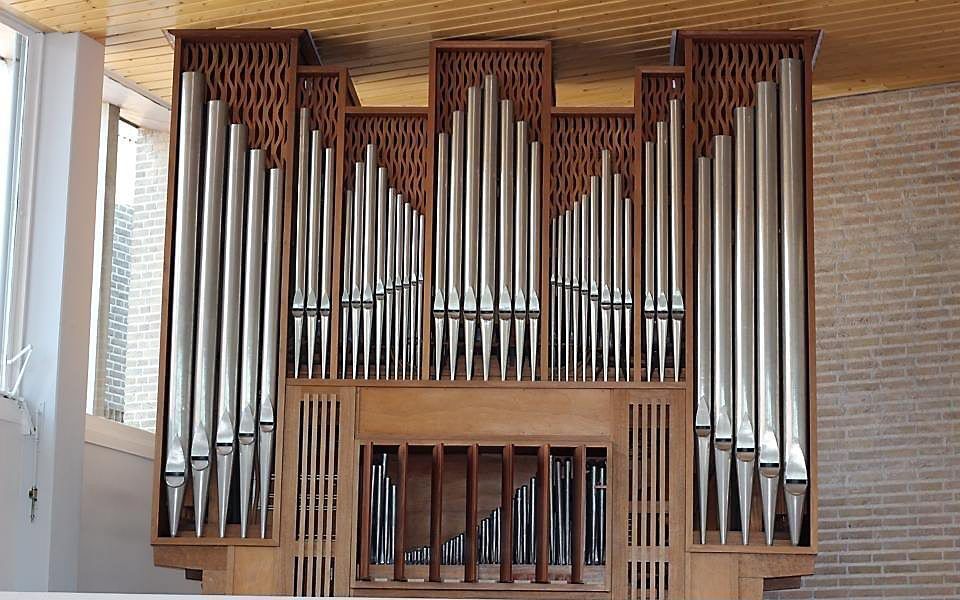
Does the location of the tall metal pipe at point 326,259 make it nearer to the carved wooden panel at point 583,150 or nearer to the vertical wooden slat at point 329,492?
the vertical wooden slat at point 329,492

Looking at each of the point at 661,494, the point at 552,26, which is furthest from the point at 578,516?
the point at 552,26

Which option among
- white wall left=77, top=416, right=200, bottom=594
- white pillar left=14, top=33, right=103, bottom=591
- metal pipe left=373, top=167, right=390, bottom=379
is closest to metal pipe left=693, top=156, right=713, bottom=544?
metal pipe left=373, top=167, right=390, bottom=379

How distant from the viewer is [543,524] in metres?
8.13

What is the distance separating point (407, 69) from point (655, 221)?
197cm

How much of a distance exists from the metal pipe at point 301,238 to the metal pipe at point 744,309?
2.18 meters

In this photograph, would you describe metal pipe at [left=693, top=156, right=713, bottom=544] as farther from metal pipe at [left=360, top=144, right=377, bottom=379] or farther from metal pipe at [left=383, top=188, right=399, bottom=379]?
metal pipe at [left=360, top=144, right=377, bottom=379]

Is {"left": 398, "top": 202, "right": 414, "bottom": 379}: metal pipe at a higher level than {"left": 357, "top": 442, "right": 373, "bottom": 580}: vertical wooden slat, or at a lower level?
higher

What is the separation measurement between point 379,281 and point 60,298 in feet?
5.66

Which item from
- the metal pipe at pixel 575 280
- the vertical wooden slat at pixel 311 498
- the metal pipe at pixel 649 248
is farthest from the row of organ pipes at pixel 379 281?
the metal pipe at pixel 649 248

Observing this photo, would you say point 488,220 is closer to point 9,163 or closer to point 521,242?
point 521,242

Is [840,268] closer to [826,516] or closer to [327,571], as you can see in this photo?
[826,516]

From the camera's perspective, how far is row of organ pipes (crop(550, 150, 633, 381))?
8.52 metres

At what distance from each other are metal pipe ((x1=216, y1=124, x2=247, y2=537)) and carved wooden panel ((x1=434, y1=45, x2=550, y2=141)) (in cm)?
107

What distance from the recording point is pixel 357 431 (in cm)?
848
